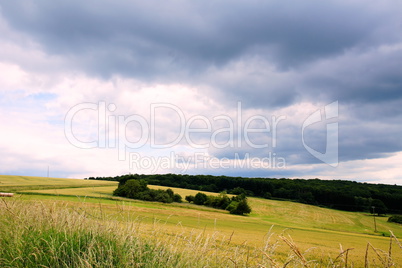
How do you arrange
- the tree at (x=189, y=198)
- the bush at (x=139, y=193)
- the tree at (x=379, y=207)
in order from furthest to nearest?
the tree at (x=379, y=207) < the tree at (x=189, y=198) < the bush at (x=139, y=193)

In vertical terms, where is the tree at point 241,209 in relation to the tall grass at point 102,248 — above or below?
below

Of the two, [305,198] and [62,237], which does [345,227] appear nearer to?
[305,198]

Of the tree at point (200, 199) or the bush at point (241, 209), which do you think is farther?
the tree at point (200, 199)

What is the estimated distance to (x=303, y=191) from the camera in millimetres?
99750

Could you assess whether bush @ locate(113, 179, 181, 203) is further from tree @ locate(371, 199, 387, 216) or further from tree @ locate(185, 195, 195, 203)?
tree @ locate(371, 199, 387, 216)

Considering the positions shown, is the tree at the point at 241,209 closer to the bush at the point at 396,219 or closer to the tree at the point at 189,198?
the tree at the point at 189,198

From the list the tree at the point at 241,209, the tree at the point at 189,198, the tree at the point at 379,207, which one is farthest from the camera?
the tree at the point at 379,207

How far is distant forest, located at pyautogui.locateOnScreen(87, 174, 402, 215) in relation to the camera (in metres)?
90.2

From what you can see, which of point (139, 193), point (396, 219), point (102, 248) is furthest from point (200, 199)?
→ point (102, 248)

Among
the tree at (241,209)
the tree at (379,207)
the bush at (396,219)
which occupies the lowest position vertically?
the bush at (396,219)

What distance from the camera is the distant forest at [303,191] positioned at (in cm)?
9025

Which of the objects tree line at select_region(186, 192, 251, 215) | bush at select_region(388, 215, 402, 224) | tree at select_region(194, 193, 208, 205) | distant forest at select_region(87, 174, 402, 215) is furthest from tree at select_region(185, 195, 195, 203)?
bush at select_region(388, 215, 402, 224)

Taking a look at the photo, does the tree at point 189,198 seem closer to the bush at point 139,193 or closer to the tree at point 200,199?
the tree at point 200,199

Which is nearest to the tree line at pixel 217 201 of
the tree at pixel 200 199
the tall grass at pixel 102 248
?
the tree at pixel 200 199
